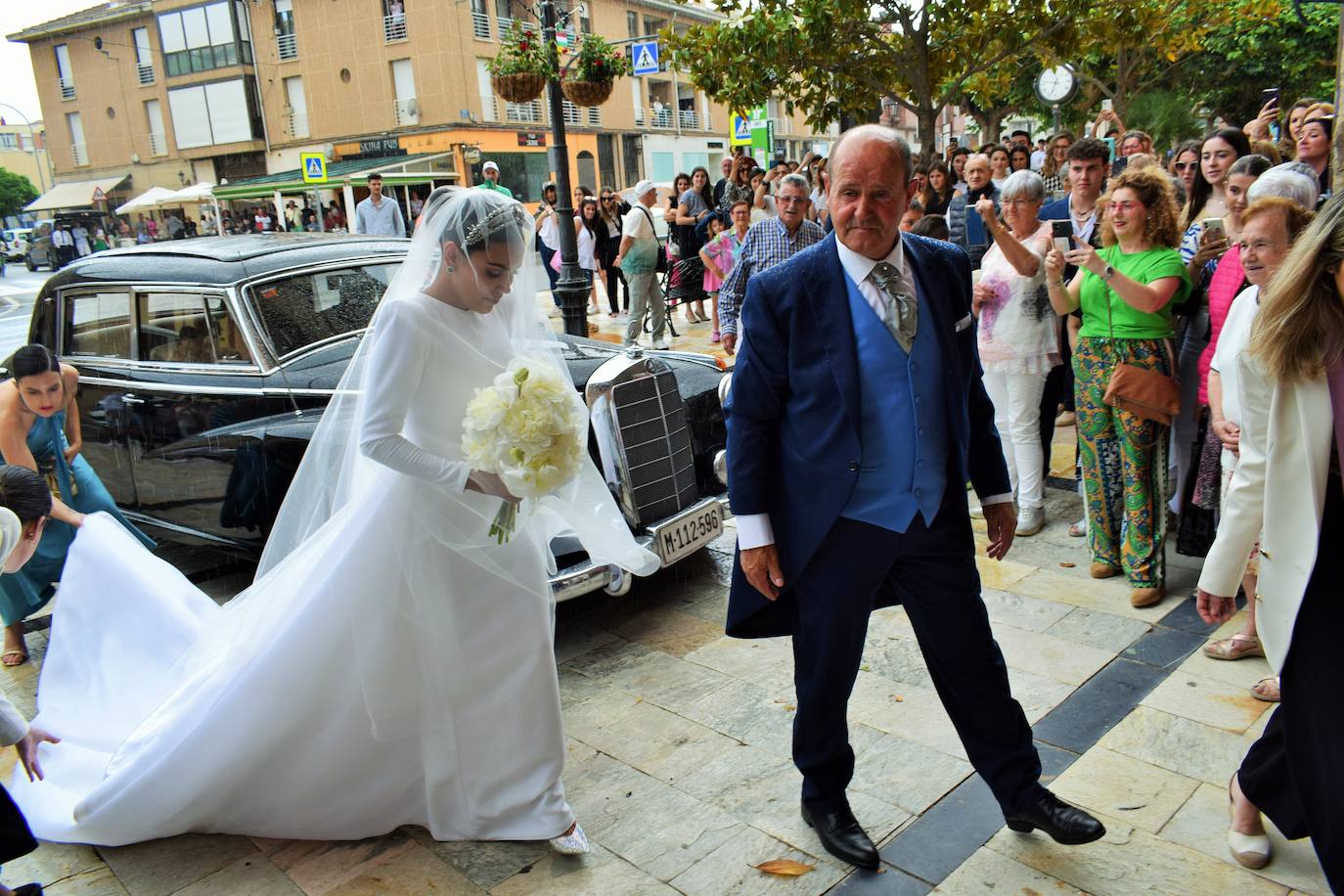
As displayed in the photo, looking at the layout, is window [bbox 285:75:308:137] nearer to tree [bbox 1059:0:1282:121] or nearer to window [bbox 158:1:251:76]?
window [bbox 158:1:251:76]

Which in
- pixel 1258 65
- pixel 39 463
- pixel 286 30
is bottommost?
pixel 39 463

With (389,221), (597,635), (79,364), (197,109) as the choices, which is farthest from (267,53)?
(597,635)

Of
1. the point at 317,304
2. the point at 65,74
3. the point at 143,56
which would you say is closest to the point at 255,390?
the point at 317,304

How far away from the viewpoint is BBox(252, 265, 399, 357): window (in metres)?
5.04

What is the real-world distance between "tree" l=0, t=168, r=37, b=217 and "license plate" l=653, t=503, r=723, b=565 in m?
90.7

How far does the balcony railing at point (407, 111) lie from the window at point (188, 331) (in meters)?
35.7

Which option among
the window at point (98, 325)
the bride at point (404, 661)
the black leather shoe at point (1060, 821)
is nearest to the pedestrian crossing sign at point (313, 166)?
the window at point (98, 325)

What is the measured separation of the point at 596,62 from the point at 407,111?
3063 centimetres

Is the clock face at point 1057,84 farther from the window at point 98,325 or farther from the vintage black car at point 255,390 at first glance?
the window at point 98,325

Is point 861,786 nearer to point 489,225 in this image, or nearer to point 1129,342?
point 489,225

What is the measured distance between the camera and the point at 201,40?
141ft

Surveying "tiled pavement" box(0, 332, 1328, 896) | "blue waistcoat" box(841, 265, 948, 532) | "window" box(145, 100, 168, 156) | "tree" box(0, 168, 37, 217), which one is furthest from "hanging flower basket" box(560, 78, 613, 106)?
"tree" box(0, 168, 37, 217)

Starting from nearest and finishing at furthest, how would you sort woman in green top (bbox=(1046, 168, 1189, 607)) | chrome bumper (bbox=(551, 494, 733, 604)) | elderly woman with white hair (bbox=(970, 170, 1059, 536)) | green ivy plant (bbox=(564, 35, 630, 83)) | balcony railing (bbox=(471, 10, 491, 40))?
chrome bumper (bbox=(551, 494, 733, 604)) → woman in green top (bbox=(1046, 168, 1189, 607)) → elderly woman with white hair (bbox=(970, 170, 1059, 536)) → green ivy plant (bbox=(564, 35, 630, 83)) → balcony railing (bbox=(471, 10, 491, 40))

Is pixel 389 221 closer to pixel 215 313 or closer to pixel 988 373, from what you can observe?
pixel 215 313
